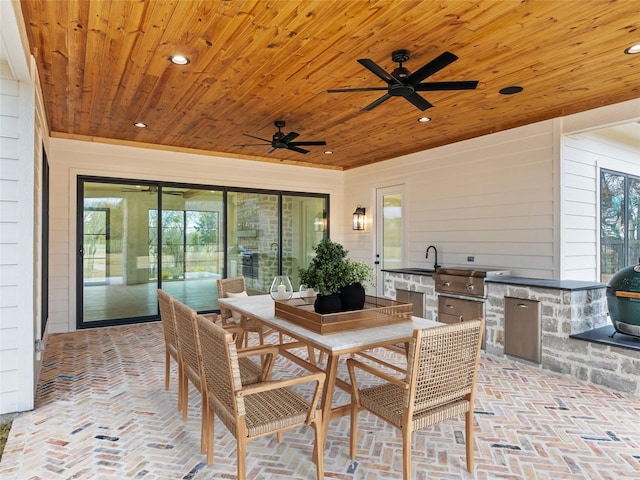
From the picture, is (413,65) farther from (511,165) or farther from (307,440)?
(307,440)

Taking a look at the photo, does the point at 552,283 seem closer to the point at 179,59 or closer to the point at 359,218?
the point at 359,218

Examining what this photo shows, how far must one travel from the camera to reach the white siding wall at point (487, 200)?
4.63 meters

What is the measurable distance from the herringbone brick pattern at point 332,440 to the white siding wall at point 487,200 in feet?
5.72

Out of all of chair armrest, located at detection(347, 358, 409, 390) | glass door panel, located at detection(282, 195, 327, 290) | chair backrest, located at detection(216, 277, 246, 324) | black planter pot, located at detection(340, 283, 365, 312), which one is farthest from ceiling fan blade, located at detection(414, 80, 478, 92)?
glass door panel, located at detection(282, 195, 327, 290)

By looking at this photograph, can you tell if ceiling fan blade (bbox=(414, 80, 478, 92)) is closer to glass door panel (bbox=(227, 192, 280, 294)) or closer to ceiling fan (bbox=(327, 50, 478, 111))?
ceiling fan (bbox=(327, 50, 478, 111))

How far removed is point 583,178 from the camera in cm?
468

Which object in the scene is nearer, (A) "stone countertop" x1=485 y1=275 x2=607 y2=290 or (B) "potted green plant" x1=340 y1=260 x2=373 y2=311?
(B) "potted green plant" x1=340 y1=260 x2=373 y2=311

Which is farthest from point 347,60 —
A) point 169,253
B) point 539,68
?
point 169,253

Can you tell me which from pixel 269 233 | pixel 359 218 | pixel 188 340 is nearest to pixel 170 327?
pixel 188 340

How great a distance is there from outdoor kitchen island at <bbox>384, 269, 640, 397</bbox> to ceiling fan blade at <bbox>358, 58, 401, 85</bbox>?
102 inches

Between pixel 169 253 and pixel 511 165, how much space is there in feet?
16.9

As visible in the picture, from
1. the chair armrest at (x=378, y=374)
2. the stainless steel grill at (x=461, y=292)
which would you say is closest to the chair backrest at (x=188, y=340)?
the chair armrest at (x=378, y=374)

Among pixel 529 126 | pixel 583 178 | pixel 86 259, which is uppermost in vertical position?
pixel 529 126

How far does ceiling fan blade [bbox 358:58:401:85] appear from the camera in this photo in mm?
2621
